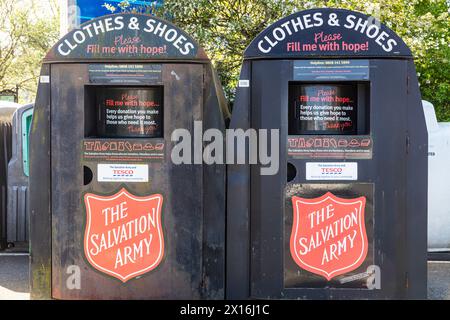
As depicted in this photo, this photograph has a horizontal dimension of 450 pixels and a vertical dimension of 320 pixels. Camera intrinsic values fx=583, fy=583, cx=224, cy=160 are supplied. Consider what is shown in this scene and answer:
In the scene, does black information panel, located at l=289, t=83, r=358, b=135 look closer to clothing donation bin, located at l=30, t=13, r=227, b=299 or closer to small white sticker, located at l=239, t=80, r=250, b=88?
small white sticker, located at l=239, t=80, r=250, b=88

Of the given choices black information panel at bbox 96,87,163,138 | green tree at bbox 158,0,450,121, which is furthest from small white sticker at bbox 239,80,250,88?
green tree at bbox 158,0,450,121

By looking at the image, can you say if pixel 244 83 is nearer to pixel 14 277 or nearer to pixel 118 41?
pixel 118 41

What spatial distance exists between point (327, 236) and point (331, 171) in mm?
396

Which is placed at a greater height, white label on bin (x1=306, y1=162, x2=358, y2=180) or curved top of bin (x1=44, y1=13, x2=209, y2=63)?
curved top of bin (x1=44, y1=13, x2=209, y2=63)

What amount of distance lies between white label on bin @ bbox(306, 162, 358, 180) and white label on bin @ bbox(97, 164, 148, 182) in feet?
3.29

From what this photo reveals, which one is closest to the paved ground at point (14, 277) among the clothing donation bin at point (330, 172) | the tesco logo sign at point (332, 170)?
the clothing donation bin at point (330, 172)

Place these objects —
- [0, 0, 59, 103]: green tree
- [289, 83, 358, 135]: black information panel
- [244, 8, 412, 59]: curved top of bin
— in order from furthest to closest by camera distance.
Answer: [0, 0, 59, 103]: green tree, [289, 83, 358, 135]: black information panel, [244, 8, 412, 59]: curved top of bin

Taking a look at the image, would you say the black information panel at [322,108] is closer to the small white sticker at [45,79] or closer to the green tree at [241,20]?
the small white sticker at [45,79]

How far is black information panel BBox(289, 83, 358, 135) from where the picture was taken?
358 centimetres

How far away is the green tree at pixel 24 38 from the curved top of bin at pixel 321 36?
793 inches

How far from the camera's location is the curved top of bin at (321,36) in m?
3.48

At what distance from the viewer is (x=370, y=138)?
11.4 feet

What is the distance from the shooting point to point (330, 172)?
11.5ft

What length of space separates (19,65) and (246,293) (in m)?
22.1
